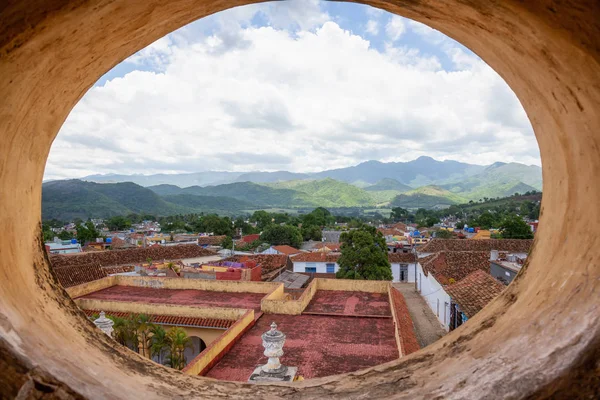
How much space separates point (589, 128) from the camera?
5.27 feet

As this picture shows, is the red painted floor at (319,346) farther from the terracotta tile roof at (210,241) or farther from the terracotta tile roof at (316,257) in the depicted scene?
the terracotta tile roof at (210,241)

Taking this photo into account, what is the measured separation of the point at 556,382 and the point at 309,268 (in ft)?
106

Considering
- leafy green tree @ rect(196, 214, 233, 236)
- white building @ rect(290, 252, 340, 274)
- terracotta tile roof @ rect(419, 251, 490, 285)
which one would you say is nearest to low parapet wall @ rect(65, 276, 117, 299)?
terracotta tile roof @ rect(419, 251, 490, 285)

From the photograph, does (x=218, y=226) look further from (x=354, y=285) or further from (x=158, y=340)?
(x=158, y=340)

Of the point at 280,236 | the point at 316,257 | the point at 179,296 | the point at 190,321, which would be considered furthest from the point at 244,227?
the point at 190,321

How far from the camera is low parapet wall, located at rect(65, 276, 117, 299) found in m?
15.3

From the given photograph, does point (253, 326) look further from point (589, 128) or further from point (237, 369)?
point (589, 128)

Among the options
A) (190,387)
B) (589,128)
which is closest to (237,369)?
(190,387)

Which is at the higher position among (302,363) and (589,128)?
(589,128)

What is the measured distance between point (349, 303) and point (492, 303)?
13784 mm

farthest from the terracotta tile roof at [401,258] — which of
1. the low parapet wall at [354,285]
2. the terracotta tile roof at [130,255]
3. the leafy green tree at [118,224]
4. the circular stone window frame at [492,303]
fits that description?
the leafy green tree at [118,224]

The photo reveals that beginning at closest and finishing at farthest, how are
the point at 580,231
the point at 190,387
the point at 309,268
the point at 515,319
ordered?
the point at 580,231, the point at 515,319, the point at 190,387, the point at 309,268

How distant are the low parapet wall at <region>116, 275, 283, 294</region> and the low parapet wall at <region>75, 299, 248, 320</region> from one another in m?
3.41

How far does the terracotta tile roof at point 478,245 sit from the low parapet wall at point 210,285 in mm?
21421
